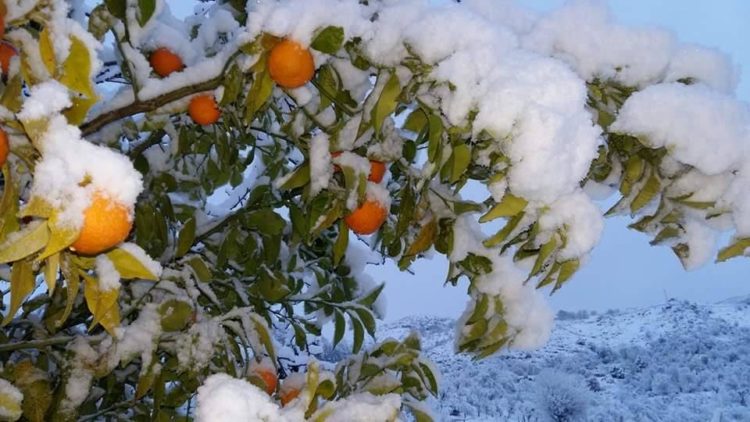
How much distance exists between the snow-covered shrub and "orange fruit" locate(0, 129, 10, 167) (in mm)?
4609

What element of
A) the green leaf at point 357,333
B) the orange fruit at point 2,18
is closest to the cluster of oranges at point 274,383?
the green leaf at point 357,333

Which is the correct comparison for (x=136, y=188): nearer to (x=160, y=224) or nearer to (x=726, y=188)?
(x=726, y=188)

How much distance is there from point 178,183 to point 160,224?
21 cm

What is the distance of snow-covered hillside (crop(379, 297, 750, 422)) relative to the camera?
4727 millimetres

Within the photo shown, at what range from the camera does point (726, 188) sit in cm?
72

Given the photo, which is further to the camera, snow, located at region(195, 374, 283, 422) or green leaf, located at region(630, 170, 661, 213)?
green leaf, located at region(630, 170, 661, 213)

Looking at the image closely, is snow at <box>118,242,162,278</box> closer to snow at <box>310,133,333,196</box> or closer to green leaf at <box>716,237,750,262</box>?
snow at <box>310,133,333,196</box>

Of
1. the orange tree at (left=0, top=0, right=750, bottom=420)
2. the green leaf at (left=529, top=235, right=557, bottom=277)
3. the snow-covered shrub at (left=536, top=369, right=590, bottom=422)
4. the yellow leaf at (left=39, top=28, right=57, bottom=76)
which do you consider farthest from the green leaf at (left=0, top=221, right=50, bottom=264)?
the snow-covered shrub at (left=536, top=369, right=590, bottom=422)

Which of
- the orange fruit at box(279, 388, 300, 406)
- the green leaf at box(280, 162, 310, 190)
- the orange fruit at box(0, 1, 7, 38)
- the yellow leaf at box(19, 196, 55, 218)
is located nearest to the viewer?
the yellow leaf at box(19, 196, 55, 218)

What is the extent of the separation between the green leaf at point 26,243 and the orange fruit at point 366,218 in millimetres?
477

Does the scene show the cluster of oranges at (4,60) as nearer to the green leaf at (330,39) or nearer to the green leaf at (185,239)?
the green leaf at (330,39)

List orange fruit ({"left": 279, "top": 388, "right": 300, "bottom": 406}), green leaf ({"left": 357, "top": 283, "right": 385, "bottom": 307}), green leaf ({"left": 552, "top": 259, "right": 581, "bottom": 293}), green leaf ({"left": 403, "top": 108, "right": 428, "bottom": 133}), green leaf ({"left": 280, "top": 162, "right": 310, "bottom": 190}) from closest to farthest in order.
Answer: green leaf ({"left": 552, "top": 259, "right": 581, "bottom": 293}) → green leaf ({"left": 403, "top": 108, "right": 428, "bottom": 133}) → green leaf ({"left": 280, "top": 162, "right": 310, "bottom": 190}) → orange fruit ({"left": 279, "top": 388, "right": 300, "bottom": 406}) → green leaf ({"left": 357, "top": 283, "right": 385, "bottom": 307})

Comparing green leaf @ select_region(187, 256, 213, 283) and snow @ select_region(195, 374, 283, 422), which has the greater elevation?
snow @ select_region(195, 374, 283, 422)

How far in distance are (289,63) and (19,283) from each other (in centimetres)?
34
